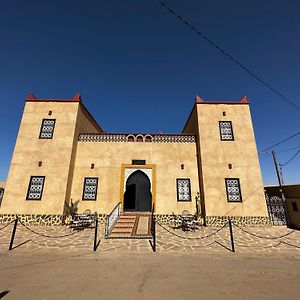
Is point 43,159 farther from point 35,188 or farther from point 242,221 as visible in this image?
point 242,221

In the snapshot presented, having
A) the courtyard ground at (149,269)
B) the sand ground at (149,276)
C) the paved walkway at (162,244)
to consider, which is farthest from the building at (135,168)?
the sand ground at (149,276)

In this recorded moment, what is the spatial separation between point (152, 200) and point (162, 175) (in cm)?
179

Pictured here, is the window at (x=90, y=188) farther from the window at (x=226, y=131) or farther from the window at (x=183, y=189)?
the window at (x=226, y=131)

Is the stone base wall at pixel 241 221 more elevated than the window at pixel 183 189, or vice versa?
A: the window at pixel 183 189

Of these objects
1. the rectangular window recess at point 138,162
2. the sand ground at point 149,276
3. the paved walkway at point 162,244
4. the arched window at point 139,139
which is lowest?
the sand ground at point 149,276

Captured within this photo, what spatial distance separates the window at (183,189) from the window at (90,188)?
550 centimetres

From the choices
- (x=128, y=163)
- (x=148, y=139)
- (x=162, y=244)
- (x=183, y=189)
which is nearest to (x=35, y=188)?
(x=128, y=163)

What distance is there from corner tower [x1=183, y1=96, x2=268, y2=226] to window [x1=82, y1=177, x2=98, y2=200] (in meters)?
6.99

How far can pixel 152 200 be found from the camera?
12133 millimetres

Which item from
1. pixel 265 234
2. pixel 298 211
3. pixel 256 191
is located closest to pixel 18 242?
pixel 265 234

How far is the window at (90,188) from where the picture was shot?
39.9 ft

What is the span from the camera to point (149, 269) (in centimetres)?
500

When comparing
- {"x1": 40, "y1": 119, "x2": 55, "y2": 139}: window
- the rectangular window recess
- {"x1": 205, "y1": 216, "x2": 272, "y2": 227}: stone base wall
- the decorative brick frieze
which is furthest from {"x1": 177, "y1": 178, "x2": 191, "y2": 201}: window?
{"x1": 40, "y1": 119, "x2": 55, "y2": 139}: window

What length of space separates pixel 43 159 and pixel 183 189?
30.6 feet
